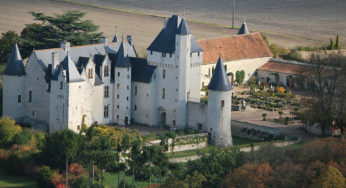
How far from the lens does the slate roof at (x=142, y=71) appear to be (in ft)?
271

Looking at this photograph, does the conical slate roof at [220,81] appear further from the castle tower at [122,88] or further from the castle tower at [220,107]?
the castle tower at [122,88]

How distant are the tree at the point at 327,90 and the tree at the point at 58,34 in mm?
25668

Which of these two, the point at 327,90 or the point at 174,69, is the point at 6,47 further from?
the point at 327,90

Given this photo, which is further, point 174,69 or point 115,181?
point 174,69

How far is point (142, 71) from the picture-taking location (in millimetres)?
82938

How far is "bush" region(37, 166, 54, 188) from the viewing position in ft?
223

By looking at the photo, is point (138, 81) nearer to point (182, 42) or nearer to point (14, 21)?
point (182, 42)

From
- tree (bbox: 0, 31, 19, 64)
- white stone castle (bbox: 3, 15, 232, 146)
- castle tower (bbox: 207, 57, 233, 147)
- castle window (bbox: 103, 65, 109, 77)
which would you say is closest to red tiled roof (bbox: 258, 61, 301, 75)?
white stone castle (bbox: 3, 15, 232, 146)

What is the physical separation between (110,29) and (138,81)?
136 ft

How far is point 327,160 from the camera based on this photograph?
66.9m

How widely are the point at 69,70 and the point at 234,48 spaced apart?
2863 cm

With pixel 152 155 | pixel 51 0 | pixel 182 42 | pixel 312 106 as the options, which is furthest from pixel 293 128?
A: pixel 51 0

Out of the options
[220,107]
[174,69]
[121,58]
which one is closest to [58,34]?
[121,58]

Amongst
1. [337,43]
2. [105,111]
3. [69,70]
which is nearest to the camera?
[69,70]
